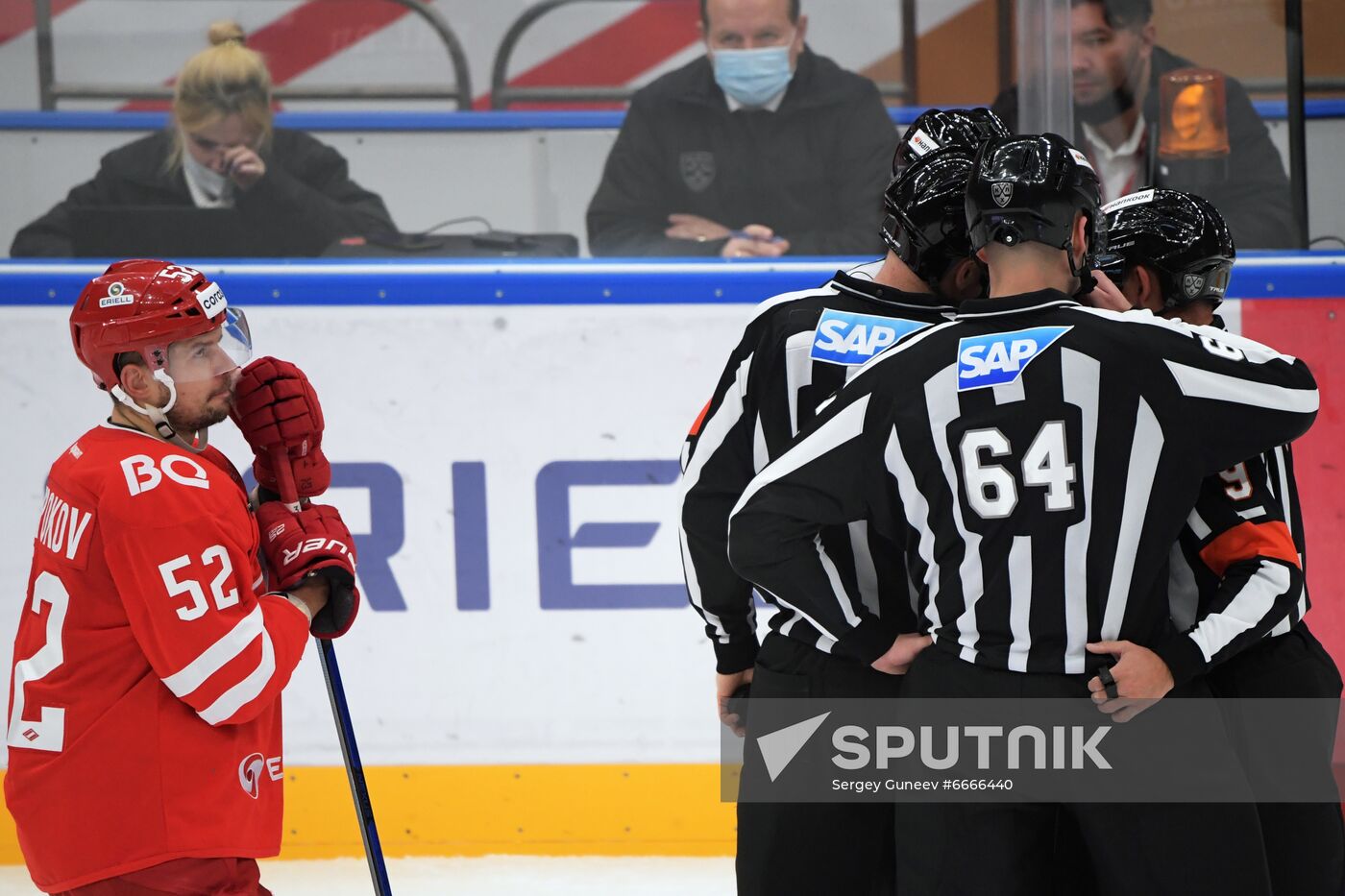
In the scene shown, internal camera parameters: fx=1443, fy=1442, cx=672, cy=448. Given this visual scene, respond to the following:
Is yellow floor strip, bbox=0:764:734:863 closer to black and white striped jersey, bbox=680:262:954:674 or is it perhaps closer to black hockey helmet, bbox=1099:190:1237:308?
black and white striped jersey, bbox=680:262:954:674

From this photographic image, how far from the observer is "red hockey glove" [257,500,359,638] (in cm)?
175

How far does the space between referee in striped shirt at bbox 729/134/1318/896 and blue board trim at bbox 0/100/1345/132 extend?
1.90 meters

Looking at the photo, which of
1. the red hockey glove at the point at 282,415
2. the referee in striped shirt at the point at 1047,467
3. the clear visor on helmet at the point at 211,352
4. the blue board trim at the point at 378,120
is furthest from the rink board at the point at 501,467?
the referee in striped shirt at the point at 1047,467

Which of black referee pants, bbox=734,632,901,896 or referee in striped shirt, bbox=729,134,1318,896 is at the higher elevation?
referee in striped shirt, bbox=729,134,1318,896

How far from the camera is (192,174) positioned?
320 centimetres

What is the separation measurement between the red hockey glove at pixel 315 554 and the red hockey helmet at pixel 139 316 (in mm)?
210

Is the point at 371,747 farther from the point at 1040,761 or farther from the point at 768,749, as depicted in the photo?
the point at 1040,761

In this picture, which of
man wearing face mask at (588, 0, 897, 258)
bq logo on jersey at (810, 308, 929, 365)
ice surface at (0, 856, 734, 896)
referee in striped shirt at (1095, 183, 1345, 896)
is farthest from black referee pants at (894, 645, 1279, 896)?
man wearing face mask at (588, 0, 897, 258)

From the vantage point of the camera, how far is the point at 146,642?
61.8 inches

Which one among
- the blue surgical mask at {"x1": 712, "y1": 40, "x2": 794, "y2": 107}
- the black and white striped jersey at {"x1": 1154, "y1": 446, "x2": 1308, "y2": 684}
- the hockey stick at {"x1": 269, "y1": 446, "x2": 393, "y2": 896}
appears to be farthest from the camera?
the blue surgical mask at {"x1": 712, "y1": 40, "x2": 794, "y2": 107}

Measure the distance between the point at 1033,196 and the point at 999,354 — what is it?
0.17 metres

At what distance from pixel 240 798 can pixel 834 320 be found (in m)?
0.89

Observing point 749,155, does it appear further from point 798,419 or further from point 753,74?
point 798,419

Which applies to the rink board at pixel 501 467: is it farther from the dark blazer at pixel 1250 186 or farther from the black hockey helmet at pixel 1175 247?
the black hockey helmet at pixel 1175 247
